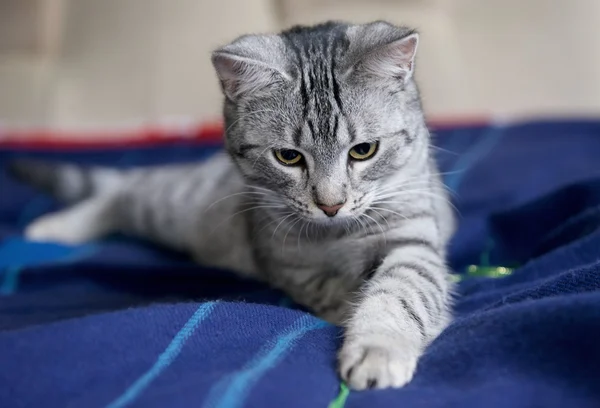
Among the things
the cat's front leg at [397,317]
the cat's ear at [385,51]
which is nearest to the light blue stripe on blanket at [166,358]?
the cat's front leg at [397,317]

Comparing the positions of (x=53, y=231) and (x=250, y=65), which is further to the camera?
A: (x=53, y=231)

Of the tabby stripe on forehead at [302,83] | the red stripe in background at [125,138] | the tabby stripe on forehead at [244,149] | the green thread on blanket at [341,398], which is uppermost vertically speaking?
the tabby stripe on forehead at [302,83]

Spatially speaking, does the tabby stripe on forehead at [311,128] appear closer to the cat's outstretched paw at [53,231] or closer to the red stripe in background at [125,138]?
the cat's outstretched paw at [53,231]

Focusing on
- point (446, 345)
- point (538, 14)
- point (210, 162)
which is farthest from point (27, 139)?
Result: point (538, 14)

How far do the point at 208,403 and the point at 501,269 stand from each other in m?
0.78

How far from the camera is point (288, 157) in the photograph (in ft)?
3.40

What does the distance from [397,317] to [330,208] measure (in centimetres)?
22

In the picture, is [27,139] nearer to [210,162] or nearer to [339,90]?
[210,162]

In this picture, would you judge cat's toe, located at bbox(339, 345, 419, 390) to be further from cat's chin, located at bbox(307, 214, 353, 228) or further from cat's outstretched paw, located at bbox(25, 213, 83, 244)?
cat's outstretched paw, located at bbox(25, 213, 83, 244)

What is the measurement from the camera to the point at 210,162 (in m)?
1.65

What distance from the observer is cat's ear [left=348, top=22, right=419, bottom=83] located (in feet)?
3.19

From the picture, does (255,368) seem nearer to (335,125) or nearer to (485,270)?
(335,125)

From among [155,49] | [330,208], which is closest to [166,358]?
[330,208]

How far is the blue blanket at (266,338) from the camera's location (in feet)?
2.25
